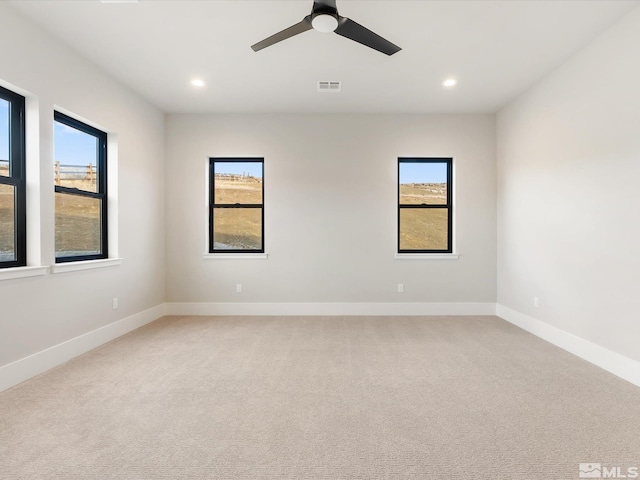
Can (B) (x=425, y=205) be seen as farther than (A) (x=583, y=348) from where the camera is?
Yes

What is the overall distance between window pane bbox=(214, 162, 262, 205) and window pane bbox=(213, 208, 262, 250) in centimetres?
17

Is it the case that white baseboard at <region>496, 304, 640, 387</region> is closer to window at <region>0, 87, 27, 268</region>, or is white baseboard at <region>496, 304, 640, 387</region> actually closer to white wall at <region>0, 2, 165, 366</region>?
white wall at <region>0, 2, 165, 366</region>

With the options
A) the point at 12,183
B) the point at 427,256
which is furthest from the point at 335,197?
the point at 12,183

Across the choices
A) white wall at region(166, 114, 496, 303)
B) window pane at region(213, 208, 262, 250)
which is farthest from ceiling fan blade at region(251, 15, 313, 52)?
window pane at region(213, 208, 262, 250)

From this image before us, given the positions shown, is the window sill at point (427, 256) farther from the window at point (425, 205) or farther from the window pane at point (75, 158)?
the window pane at point (75, 158)

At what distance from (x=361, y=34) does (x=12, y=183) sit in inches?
117

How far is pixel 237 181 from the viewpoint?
4.88m

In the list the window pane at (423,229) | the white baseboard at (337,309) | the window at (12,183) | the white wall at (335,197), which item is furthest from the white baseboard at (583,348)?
the window at (12,183)

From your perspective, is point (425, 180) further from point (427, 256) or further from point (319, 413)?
point (319, 413)

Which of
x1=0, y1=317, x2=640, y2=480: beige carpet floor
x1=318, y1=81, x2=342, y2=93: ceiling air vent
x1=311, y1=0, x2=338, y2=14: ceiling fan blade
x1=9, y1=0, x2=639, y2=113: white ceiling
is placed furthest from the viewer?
x1=318, y1=81, x2=342, y2=93: ceiling air vent

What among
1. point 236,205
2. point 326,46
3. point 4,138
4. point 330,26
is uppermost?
point 326,46

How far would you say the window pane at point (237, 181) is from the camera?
4.85 meters

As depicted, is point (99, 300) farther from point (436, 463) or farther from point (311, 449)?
point (436, 463)

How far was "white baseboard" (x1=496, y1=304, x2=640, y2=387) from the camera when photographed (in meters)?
2.60
